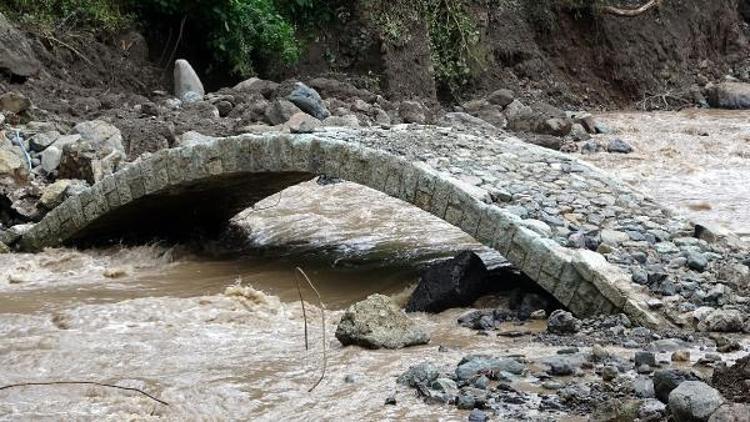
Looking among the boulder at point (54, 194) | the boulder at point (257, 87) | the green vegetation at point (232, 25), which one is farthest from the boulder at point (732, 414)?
the green vegetation at point (232, 25)

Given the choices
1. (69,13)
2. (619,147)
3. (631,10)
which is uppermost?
(69,13)

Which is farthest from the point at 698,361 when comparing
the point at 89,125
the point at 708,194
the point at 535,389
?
the point at 89,125

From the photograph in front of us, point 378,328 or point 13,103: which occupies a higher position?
point 13,103

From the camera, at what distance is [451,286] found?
5828mm

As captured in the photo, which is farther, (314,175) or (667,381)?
(314,175)

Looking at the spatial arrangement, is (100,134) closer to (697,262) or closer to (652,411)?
(697,262)

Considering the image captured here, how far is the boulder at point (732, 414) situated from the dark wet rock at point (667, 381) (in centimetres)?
60

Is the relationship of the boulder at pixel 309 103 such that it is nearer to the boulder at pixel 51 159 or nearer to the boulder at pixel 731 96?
the boulder at pixel 51 159

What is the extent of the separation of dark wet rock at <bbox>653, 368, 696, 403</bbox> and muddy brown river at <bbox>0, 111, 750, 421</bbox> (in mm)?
535

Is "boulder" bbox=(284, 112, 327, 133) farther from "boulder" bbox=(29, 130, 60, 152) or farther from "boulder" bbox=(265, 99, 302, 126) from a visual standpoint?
"boulder" bbox=(29, 130, 60, 152)

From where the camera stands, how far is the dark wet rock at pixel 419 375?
13.5 feet

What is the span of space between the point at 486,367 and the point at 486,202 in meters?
1.73

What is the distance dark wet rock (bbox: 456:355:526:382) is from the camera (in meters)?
4.17

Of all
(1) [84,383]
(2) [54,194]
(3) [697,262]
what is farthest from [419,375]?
(2) [54,194]
